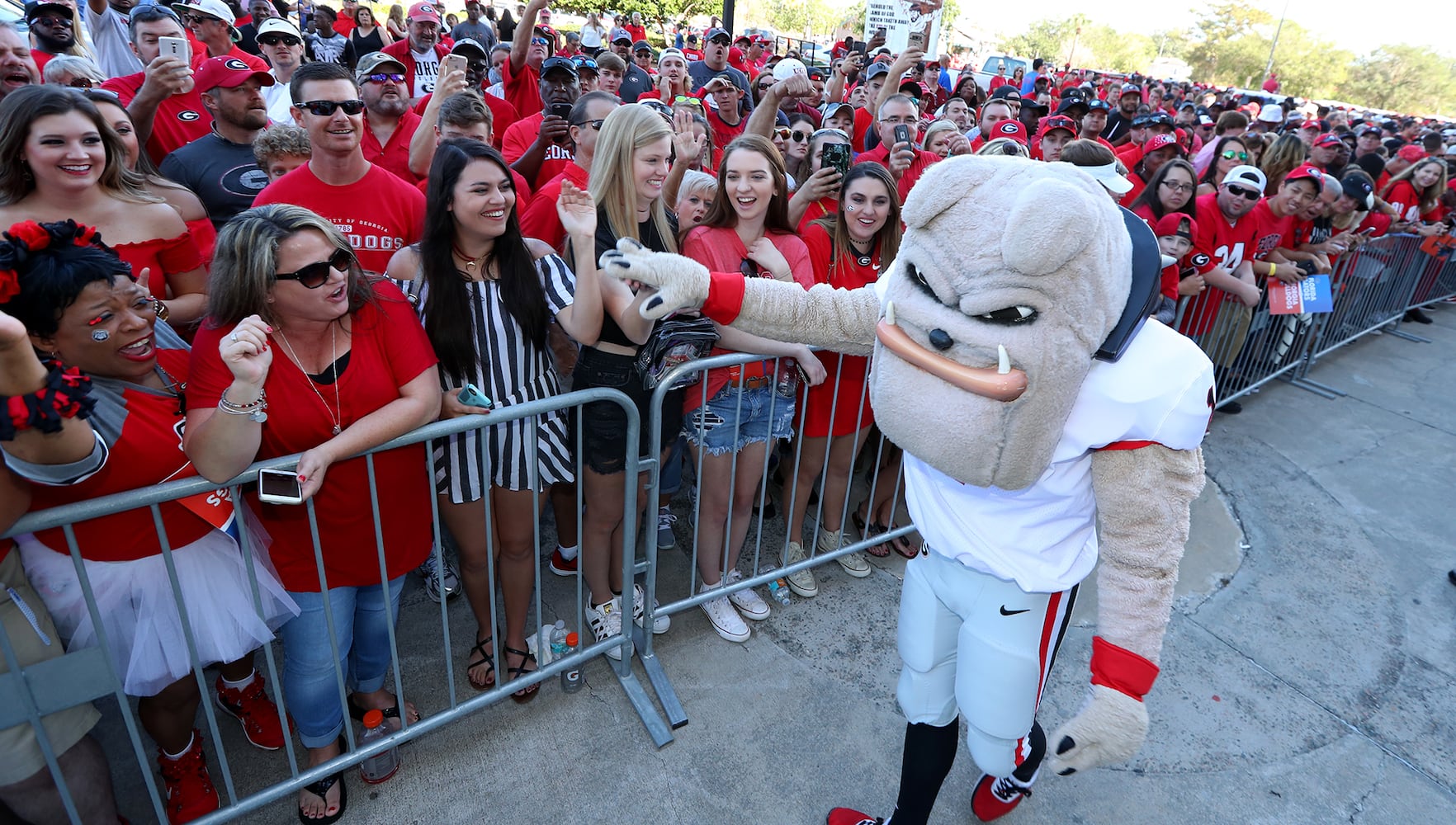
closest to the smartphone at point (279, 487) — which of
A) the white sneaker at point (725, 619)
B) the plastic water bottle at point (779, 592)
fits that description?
the white sneaker at point (725, 619)

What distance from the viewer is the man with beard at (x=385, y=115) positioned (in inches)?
172

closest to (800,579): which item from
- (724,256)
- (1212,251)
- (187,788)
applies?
(724,256)

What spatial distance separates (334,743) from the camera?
2.58 meters

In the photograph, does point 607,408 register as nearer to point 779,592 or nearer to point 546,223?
point 546,223

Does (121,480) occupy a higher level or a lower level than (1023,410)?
lower

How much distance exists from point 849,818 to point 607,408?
164 centimetres

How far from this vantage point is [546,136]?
4.39 meters

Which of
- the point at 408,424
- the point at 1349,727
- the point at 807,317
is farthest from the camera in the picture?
the point at 1349,727

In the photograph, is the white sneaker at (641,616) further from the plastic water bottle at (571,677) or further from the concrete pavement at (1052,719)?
the plastic water bottle at (571,677)

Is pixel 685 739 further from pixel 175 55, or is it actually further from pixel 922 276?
pixel 175 55

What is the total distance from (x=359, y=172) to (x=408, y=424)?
1.60m

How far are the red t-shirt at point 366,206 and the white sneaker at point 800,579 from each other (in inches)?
89.3

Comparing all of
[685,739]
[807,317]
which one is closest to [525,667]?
[685,739]

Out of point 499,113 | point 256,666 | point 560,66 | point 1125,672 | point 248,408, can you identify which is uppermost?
point 560,66
